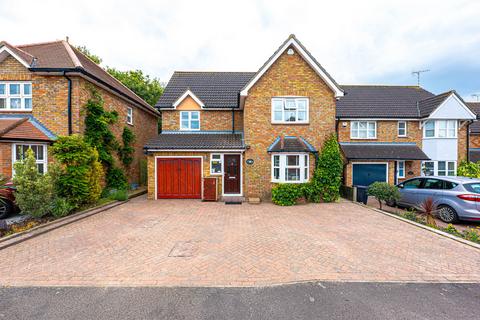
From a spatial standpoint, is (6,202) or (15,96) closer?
(6,202)

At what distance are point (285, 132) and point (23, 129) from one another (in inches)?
537

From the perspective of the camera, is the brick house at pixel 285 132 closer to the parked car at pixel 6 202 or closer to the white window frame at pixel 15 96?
the parked car at pixel 6 202

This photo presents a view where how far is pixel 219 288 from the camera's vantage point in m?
3.83

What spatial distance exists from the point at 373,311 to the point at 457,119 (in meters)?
19.1

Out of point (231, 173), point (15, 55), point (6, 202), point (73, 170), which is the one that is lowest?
point (6, 202)

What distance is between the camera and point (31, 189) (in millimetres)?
7188

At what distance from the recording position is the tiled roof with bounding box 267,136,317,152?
11.2 metres

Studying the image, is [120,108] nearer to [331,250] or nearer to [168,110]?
[168,110]

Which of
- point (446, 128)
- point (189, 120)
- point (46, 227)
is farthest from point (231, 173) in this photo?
point (446, 128)

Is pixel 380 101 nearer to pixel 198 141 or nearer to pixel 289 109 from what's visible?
pixel 289 109

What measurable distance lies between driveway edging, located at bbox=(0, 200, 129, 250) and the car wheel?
570 inches

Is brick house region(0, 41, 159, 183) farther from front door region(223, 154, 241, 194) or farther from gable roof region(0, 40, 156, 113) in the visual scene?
front door region(223, 154, 241, 194)

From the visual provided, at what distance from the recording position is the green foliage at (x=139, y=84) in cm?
2459

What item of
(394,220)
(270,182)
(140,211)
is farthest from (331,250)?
(140,211)
